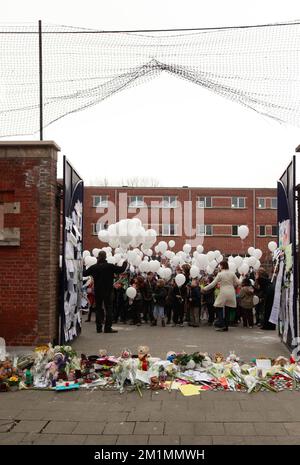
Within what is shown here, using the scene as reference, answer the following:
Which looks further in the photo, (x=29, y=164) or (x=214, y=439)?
(x=29, y=164)

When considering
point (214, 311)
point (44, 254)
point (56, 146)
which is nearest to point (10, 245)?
point (44, 254)

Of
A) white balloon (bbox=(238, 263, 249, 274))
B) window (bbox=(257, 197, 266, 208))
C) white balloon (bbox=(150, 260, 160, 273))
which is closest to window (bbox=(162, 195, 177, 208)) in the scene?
window (bbox=(257, 197, 266, 208))

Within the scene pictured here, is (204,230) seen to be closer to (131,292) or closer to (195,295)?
(195,295)

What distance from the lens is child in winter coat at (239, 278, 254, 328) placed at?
13.3 m

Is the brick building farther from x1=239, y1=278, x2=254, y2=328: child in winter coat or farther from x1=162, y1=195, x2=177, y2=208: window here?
x1=239, y1=278, x2=254, y2=328: child in winter coat

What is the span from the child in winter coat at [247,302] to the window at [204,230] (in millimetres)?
36942

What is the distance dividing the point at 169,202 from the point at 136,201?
3581 mm

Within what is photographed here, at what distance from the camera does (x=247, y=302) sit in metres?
13.3

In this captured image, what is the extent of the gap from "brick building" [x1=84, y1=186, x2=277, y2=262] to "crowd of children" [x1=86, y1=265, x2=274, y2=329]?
33.6m

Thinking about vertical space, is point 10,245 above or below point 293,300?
above

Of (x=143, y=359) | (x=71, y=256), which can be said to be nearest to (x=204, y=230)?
(x=71, y=256)

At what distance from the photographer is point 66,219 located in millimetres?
9859

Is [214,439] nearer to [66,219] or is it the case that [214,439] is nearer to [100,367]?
[100,367]

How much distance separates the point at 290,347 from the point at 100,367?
3.78 metres
